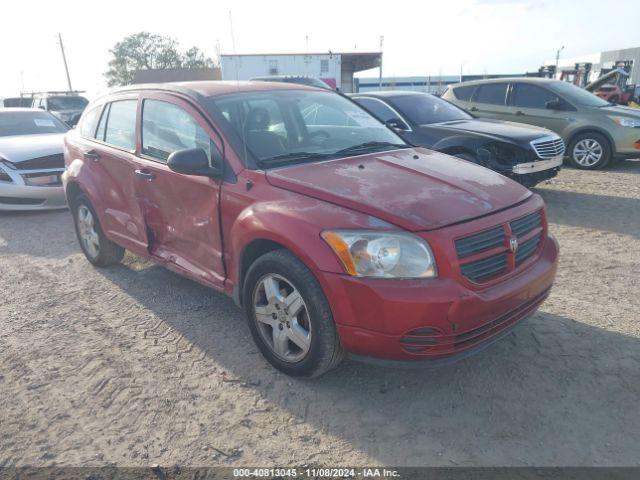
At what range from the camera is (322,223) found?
271cm

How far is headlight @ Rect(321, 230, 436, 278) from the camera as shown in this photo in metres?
2.58

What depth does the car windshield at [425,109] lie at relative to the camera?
7453mm

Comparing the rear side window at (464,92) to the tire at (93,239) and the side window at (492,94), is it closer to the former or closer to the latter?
the side window at (492,94)

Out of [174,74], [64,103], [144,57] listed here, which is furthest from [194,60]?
[64,103]

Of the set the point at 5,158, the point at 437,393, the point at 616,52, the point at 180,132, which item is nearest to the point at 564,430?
the point at 437,393

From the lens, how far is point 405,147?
400 cm

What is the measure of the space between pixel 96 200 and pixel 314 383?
2.83 metres

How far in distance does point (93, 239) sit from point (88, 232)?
0.39 ft

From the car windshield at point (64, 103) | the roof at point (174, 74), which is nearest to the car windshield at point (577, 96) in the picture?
the car windshield at point (64, 103)

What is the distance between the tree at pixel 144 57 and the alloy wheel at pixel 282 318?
69.5 meters

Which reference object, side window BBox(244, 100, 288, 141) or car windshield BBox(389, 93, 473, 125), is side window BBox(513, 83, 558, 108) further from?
side window BBox(244, 100, 288, 141)

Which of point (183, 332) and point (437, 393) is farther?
point (183, 332)

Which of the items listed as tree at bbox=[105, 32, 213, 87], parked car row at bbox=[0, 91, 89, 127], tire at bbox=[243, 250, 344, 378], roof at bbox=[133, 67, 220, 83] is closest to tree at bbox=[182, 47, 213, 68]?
tree at bbox=[105, 32, 213, 87]

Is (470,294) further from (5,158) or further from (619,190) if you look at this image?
(5,158)
